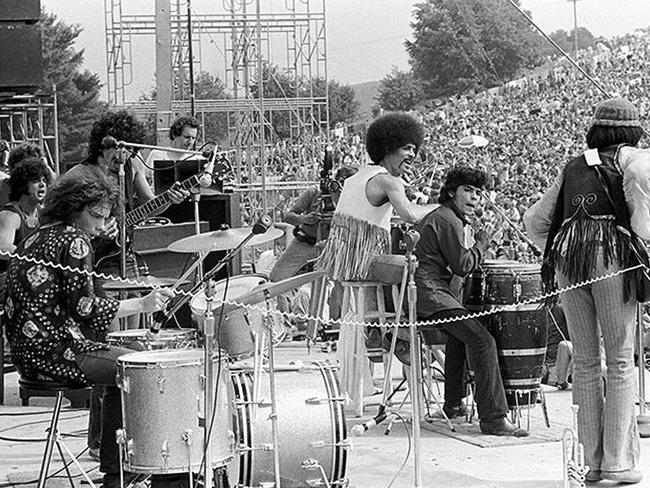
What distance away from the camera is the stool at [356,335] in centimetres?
654

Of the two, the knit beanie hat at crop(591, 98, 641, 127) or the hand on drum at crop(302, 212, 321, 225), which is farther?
the hand on drum at crop(302, 212, 321, 225)

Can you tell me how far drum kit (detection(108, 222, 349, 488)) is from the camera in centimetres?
421

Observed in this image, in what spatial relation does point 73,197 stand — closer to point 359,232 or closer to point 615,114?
point 359,232

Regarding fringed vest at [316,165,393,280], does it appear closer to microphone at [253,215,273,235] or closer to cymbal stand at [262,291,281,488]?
cymbal stand at [262,291,281,488]

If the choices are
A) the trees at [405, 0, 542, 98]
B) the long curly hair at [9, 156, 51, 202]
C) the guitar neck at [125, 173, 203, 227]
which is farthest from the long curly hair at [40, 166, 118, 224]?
the trees at [405, 0, 542, 98]

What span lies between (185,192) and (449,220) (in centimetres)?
156

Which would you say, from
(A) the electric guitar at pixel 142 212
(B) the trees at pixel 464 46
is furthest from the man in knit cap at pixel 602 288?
(B) the trees at pixel 464 46

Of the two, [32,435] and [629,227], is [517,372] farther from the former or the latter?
[32,435]

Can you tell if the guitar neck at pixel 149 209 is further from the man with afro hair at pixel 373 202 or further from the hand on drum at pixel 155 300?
the hand on drum at pixel 155 300

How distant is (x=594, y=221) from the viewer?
5.06 m

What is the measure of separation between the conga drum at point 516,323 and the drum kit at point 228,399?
1346 mm

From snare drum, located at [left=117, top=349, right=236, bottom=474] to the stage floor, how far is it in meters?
0.55

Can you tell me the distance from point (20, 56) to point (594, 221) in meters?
5.19

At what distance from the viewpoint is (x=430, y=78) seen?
202ft
